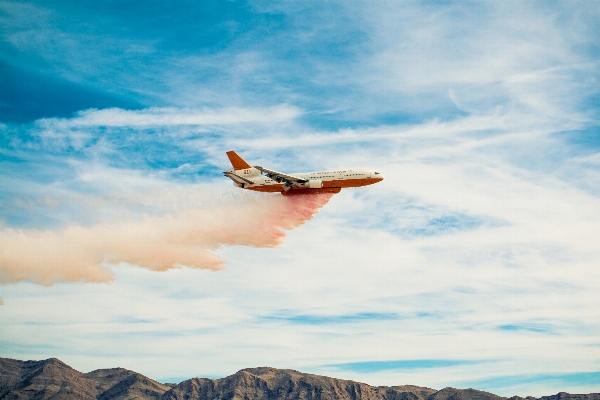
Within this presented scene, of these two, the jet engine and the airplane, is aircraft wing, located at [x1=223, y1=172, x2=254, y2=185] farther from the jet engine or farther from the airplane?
the jet engine

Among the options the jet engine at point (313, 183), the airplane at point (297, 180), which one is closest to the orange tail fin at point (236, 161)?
the airplane at point (297, 180)

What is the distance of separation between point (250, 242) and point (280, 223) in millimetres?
7389

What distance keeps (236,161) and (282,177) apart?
11.2 m

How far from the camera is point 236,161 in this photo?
133m

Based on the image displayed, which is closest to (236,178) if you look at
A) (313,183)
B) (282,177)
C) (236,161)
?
(236,161)

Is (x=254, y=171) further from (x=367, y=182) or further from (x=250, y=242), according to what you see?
(x=367, y=182)

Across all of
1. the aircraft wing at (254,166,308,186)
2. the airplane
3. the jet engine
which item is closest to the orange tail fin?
the airplane

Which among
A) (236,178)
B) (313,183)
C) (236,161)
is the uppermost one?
(236,161)

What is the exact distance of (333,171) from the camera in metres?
131

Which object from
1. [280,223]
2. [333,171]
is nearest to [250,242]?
[280,223]

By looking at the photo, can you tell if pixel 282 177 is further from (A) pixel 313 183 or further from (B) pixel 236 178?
(B) pixel 236 178

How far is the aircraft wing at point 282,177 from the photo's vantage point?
12636 centimetres

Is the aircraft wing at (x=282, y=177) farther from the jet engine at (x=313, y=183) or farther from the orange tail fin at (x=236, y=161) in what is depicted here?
the orange tail fin at (x=236, y=161)

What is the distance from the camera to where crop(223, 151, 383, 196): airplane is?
128875 millimetres
